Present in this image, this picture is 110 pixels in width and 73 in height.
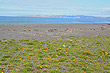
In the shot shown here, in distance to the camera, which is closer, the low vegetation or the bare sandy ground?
the low vegetation

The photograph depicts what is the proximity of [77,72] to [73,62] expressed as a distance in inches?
55.4

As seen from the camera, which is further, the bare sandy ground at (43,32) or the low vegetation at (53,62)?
the bare sandy ground at (43,32)

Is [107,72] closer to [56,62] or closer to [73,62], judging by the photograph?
[73,62]

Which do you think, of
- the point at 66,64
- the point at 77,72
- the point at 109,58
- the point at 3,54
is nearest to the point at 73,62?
the point at 66,64

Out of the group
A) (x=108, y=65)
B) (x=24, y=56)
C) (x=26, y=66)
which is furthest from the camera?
(x=24, y=56)

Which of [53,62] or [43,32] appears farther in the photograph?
[43,32]

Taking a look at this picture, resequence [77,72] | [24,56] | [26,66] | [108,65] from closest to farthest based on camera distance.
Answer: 1. [77,72]
2. [26,66]
3. [108,65]
4. [24,56]

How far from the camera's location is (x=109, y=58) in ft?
32.5

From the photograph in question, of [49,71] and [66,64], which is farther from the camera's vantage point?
[66,64]

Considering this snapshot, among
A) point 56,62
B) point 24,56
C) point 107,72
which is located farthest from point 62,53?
point 107,72

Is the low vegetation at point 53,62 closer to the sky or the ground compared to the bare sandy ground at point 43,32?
closer to the ground

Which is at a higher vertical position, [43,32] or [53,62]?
[43,32]

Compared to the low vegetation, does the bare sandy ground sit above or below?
above

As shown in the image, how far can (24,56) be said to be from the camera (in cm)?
986
